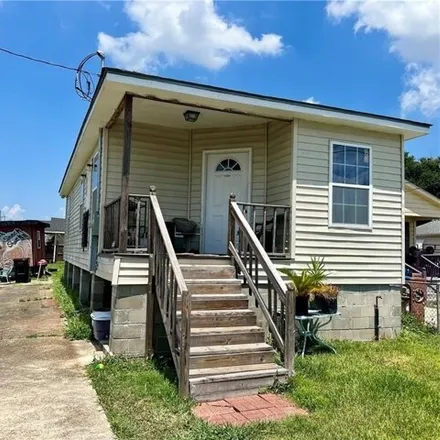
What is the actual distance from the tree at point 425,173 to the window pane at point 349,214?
43333 mm

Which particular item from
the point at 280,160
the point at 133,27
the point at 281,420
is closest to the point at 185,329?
the point at 281,420

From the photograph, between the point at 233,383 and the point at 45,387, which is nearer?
the point at 233,383

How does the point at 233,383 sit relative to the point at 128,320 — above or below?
below

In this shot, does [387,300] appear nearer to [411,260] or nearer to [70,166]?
[411,260]

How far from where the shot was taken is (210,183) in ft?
26.7

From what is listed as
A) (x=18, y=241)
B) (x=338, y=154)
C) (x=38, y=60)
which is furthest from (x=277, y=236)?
(x=18, y=241)

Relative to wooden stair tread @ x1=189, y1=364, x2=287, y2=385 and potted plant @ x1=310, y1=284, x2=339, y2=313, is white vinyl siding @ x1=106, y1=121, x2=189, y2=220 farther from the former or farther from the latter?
wooden stair tread @ x1=189, y1=364, x2=287, y2=385

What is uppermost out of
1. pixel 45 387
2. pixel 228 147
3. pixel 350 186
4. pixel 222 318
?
pixel 228 147

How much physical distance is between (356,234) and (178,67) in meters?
6.77

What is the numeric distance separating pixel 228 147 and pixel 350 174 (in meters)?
2.18

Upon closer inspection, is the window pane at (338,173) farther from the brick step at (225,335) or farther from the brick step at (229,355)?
the brick step at (229,355)

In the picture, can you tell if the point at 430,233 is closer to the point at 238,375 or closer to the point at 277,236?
the point at 277,236

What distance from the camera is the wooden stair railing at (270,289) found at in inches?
184

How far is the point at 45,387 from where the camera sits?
456 cm
